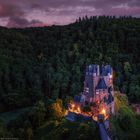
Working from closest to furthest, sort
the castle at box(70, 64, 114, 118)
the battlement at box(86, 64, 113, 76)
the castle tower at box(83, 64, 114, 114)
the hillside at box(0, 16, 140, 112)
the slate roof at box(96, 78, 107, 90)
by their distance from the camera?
the castle at box(70, 64, 114, 118) → the castle tower at box(83, 64, 114, 114) → the slate roof at box(96, 78, 107, 90) → the battlement at box(86, 64, 113, 76) → the hillside at box(0, 16, 140, 112)

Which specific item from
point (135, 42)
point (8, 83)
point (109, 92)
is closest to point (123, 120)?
point (109, 92)

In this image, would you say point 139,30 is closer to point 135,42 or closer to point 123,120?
point 135,42

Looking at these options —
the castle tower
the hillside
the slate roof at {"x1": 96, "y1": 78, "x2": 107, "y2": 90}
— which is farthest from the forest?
the slate roof at {"x1": 96, "y1": 78, "x2": 107, "y2": 90}

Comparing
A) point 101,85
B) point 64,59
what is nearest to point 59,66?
point 64,59

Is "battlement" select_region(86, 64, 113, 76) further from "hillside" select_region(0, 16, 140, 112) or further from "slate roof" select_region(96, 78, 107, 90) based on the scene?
"hillside" select_region(0, 16, 140, 112)

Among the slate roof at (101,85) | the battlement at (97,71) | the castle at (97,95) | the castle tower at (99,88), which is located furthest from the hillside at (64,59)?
the slate roof at (101,85)
